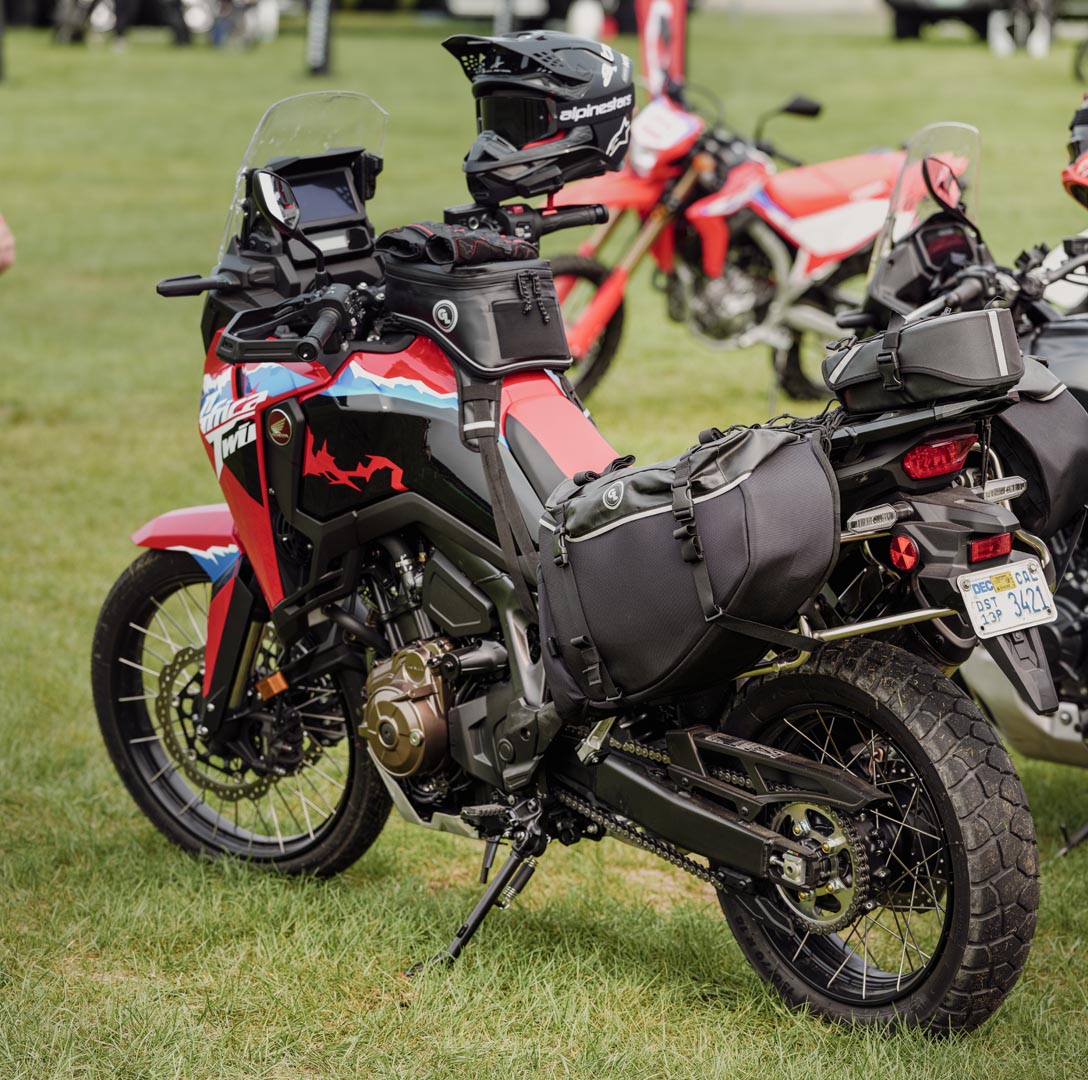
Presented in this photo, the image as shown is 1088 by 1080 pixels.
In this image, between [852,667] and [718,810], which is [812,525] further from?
[718,810]

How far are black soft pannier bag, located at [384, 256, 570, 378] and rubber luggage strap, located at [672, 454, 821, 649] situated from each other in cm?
66

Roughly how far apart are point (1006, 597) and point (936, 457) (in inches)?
10.8

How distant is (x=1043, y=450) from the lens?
3205mm

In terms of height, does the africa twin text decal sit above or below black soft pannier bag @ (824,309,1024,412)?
below

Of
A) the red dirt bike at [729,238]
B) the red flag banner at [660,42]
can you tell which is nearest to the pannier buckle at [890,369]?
the red dirt bike at [729,238]

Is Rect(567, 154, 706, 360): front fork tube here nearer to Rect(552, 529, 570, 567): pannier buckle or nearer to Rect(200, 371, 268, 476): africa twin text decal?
Rect(200, 371, 268, 476): africa twin text decal

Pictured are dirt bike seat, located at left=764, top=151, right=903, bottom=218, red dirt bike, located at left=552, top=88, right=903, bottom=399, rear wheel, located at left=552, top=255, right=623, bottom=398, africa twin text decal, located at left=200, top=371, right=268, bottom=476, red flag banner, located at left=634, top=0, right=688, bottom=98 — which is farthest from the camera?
red flag banner, located at left=634, top=0, right=688, bottom=98

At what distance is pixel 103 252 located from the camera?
14.3 m

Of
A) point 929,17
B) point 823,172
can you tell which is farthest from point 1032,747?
point 929,17

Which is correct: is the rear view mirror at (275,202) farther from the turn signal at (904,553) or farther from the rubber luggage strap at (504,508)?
the turn signal at (904,553)

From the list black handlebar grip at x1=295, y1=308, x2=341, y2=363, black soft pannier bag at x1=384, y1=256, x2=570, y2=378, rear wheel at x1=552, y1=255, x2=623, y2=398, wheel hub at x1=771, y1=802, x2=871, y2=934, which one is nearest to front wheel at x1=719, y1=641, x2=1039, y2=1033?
wheel hub at x1=771, y1=802, x2=871, y2=934

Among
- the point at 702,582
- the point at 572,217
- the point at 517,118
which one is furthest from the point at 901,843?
the point at 517,118

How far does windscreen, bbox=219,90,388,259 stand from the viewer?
390cm

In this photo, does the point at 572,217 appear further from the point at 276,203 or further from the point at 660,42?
the point at 660,42
